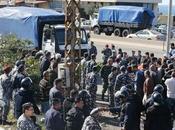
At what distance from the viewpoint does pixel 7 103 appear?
15109 mm

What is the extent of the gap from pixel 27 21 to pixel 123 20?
29.1 metres

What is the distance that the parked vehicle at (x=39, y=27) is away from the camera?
2692cm

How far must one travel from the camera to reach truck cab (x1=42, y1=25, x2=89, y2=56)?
1048 inches

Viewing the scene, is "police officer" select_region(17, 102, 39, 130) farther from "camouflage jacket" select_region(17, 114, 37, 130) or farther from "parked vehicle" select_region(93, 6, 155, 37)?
"parked vehicle" select_region(93, 6, 155, 37)

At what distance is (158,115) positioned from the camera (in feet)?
38.7

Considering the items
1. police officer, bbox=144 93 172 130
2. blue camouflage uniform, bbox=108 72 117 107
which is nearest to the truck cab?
blue camouflage uniform, bbox=108 72 117 107

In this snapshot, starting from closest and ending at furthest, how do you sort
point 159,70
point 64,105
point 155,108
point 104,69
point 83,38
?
point 155,108 → point 64,105 → point 159,70 → point 104,69 → point 83,38

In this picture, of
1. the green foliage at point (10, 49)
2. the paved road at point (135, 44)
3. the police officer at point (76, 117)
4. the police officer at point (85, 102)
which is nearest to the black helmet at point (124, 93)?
the police officer at point (85, 102)

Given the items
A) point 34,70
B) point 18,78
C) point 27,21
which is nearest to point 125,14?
point 27,21

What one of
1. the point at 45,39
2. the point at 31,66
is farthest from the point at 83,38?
the point at 31,66

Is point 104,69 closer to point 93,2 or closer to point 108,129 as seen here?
point 108,129

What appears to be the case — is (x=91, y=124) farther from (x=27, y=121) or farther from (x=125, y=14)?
(x=125, y=14)

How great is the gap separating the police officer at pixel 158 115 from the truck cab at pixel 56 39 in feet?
48.2

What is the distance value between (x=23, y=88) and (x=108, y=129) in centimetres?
293
